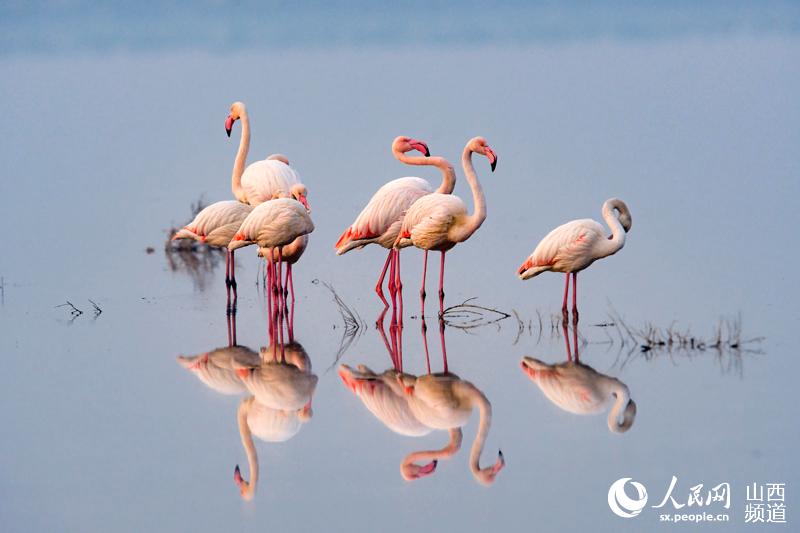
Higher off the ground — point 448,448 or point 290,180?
point 290,180

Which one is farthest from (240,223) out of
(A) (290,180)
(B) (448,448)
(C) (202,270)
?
(B) (448,448)

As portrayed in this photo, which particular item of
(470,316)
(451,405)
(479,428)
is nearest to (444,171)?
(470,316)

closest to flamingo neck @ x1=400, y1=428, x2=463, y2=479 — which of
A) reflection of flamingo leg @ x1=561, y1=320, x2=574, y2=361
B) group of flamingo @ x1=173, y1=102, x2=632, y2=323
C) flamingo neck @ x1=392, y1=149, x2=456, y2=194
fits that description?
reflection of flamingo leg @ x1=561, y1=320, x2=574, y2=361

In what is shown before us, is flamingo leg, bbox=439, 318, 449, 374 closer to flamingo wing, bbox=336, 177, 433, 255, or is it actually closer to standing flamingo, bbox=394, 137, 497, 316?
standing flamingo, bbox=394, 137, 497, 316

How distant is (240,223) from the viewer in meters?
11.2

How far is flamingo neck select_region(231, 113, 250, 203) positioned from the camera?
11867 millimetres

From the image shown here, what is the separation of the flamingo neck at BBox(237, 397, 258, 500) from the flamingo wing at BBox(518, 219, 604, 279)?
2.93 m

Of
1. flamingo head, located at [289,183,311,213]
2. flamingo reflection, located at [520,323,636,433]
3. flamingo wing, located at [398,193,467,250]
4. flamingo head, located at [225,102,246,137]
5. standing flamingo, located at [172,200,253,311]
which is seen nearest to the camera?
flamingo reflection, located at [520,323,636,433]

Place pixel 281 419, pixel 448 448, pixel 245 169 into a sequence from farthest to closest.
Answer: pixel 245 169
pixel 281 419
pixel 448 448

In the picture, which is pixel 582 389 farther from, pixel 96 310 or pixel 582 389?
pixel 96 310

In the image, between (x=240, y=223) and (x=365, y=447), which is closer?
(x=365, y=447)

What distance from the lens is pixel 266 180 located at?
11531 mm

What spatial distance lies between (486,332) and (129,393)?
238cm

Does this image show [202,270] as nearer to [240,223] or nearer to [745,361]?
[240,223]
